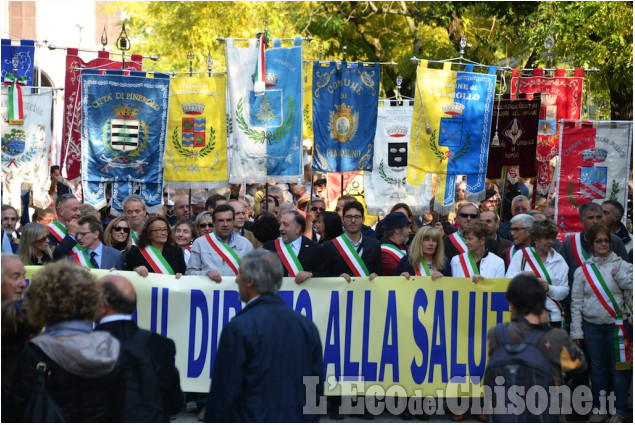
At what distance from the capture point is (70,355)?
4.80 m

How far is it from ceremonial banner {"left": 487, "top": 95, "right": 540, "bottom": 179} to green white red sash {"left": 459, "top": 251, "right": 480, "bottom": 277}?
5085mm

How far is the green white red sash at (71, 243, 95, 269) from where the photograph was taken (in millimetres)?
9203

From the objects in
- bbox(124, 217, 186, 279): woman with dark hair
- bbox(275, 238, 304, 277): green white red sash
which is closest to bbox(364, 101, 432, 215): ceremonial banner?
bbox(275, 238, 304, 277): green white red sash

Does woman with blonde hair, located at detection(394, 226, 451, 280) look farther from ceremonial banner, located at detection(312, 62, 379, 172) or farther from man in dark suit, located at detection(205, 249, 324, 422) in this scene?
ceremonial banner, located at detection(312, 62, 379, 172)

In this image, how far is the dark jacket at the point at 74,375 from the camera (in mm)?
4785

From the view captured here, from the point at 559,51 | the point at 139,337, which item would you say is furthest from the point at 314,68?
the point at 139,337

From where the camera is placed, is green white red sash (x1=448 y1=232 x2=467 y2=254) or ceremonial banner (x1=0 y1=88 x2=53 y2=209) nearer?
green white red sash (x1=448 y1=232 x2=467 y2=254)

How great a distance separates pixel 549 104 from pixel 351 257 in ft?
26.7

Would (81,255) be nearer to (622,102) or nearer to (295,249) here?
(295,249)

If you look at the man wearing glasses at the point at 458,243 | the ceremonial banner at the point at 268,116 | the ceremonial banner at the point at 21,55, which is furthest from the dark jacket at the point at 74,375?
the ceremonial banner at the point at 21,55

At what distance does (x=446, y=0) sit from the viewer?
71.9ft

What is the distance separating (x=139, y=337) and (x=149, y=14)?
92.4 ft

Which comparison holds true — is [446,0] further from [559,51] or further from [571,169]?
[571,169]

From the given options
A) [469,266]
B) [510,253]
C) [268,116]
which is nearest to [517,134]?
[268,116]
